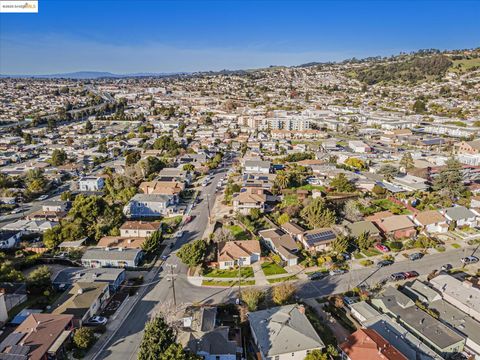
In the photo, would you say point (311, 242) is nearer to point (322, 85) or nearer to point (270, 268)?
point (270, 268)

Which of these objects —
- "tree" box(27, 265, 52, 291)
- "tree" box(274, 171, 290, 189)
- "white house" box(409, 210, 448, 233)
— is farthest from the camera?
"tree" box(274, 171, 290, 189)

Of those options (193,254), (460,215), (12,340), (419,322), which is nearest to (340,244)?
(419,322)

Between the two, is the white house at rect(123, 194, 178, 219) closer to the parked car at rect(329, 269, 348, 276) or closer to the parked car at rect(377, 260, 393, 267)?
the parked car at rect(329, 269, 348, 276)

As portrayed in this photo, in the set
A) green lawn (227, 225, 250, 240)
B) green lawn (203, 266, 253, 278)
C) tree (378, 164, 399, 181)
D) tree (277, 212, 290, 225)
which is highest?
tree (378, 164, 399, 181)

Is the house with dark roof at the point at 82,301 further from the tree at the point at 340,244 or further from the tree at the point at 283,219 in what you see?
the tree at the point at 340,244

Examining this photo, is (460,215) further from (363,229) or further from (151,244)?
(151,244)

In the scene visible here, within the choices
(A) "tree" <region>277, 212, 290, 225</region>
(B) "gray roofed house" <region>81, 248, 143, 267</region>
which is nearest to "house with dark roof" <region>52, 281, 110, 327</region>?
(B) "gray roofed house" <region>81, 248, 143, 267</region>

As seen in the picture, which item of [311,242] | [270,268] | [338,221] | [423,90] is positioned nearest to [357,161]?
[338,221]
